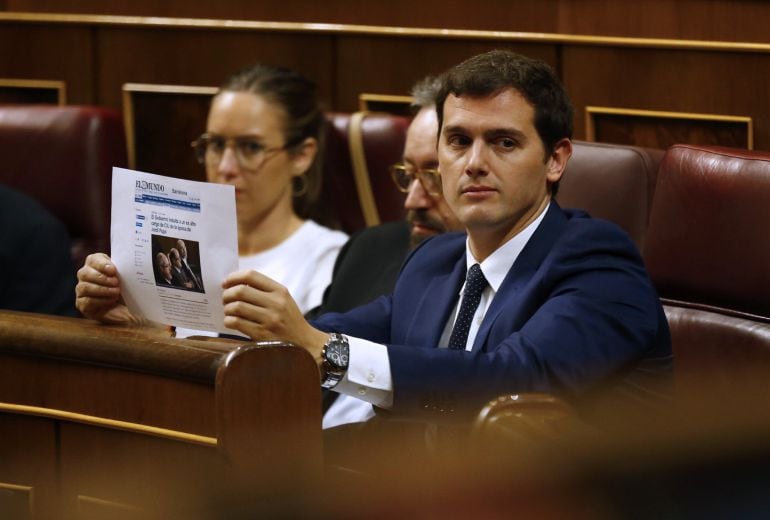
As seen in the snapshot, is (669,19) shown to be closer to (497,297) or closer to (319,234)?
(319,234)

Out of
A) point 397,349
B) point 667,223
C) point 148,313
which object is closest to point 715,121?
point 667,223

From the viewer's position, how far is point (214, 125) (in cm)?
237

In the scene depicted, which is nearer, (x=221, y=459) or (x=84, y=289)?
(x=221, y=459)

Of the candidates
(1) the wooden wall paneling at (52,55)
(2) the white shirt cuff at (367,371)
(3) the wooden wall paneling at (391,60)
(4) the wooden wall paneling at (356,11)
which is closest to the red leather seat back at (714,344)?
(2) the white shirt cuff at (367,371)

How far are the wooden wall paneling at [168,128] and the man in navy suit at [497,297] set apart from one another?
1411 mm

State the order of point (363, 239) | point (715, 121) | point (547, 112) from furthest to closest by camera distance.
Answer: point (715, 121), point (363, 239), point (547, 112)

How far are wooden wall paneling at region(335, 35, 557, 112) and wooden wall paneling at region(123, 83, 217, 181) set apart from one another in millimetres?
358

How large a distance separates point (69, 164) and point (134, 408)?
143 centimetres

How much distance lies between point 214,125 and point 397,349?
1101 mm

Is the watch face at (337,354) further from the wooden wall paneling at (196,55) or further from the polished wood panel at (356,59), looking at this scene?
the wooden wall paneling at (196,55)

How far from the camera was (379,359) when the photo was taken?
1.41 meters

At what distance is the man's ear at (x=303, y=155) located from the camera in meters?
2.38

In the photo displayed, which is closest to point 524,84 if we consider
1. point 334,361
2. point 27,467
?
point 334,361

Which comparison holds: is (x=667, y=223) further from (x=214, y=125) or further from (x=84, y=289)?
(x=214, y=125)
